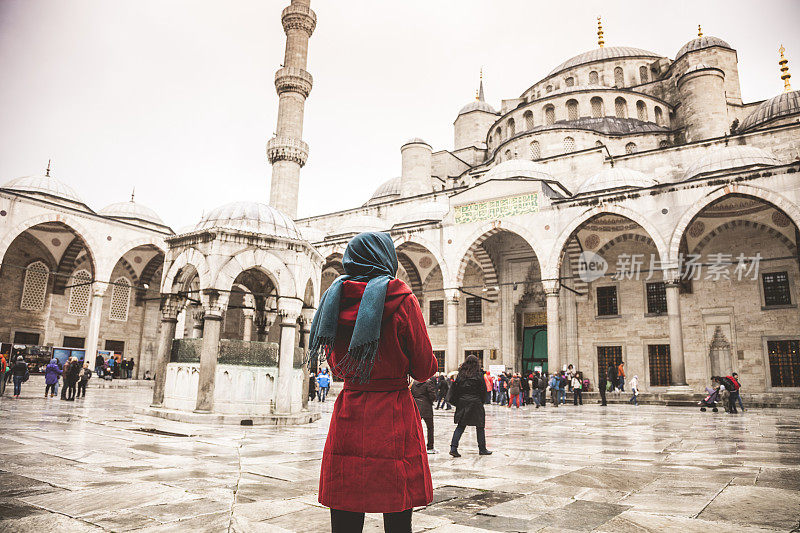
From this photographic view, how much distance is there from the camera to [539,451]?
4922mm

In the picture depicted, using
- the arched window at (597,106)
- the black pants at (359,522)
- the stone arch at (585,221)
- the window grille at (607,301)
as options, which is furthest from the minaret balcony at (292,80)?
the black pants at (359,522)

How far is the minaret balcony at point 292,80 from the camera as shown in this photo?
20.1 m

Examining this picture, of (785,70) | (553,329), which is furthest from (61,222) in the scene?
(785,70)

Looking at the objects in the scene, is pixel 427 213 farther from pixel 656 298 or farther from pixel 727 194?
pixel 727 194

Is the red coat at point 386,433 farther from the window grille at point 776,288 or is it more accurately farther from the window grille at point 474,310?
the window grille at point 474,310

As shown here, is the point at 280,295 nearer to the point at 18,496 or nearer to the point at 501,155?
the point at 18,496

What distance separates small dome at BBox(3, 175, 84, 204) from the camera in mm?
20188

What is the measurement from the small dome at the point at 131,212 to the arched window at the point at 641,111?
889 inches

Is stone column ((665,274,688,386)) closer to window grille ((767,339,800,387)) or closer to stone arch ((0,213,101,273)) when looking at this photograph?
window grille ((767,339,800,387))

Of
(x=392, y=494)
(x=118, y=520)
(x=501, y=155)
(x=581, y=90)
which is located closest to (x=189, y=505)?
(x=118, y=520)

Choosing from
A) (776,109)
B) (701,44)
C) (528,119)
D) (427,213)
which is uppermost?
(701,44)

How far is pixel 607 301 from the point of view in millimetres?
17812

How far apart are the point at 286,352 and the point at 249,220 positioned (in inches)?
87.3

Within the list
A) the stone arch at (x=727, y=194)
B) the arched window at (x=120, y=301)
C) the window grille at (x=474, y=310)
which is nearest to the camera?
the stone arch at (x=727, y=194)
